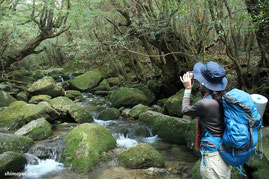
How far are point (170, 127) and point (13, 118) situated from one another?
5.70m

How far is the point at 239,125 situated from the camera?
191 centimetres

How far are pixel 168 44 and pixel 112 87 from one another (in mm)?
8058

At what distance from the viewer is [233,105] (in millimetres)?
1942

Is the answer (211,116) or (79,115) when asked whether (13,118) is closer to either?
(79,115)

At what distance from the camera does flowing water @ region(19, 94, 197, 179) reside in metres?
4.46

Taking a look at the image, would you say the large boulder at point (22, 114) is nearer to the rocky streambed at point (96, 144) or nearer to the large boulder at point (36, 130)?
the rocky streambed at point (96, 144)

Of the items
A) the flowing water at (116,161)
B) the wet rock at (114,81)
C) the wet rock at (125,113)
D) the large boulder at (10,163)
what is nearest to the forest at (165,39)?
the wet rock at (125,113)

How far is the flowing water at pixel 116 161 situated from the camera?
4465 millimetres

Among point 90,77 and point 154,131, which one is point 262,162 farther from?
point 90,77

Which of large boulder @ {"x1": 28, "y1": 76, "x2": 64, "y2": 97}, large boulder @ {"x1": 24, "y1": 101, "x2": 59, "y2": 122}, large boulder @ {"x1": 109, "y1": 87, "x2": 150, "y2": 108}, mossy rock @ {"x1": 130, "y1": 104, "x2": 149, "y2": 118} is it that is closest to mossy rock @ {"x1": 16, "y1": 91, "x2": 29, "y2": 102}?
large boulder @ {"x1": 28, "y1": 76, "x2": 64, "y2": 97}

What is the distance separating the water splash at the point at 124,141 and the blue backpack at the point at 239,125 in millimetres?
4346

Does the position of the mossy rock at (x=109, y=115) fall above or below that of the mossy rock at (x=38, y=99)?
below

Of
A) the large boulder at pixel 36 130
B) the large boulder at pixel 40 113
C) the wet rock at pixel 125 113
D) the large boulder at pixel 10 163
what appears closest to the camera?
the large boulder at pixel 10 163

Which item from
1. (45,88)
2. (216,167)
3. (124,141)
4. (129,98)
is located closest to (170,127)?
(124,141)
